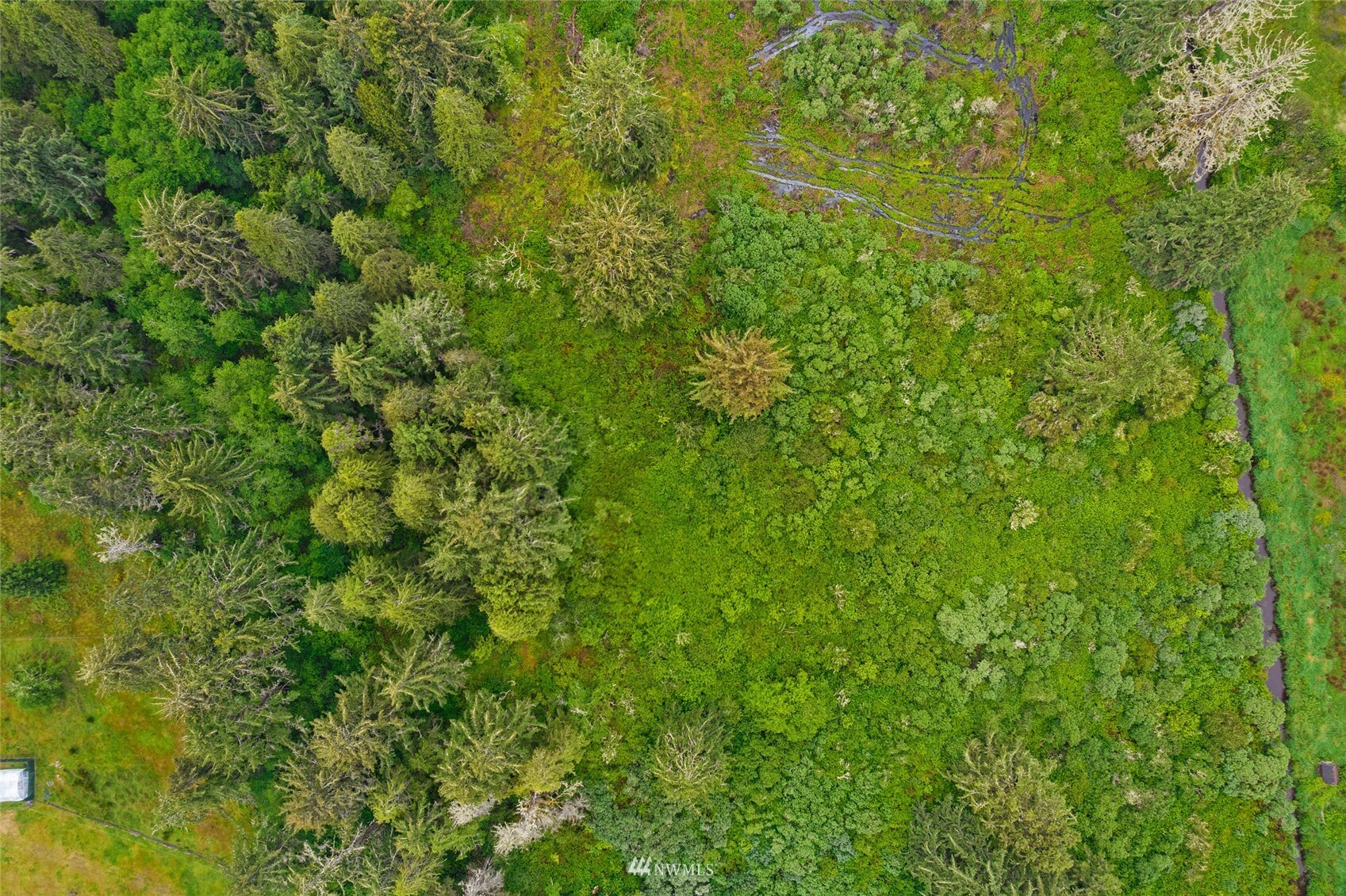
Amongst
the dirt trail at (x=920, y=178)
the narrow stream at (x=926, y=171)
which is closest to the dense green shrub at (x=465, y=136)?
the dirt trail at (x=920, y=178)

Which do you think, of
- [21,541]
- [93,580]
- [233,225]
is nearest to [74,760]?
[93,580]

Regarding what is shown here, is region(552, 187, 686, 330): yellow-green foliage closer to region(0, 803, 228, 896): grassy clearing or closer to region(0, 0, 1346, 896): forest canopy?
region(0, 0, 1346, 896): forest canopy

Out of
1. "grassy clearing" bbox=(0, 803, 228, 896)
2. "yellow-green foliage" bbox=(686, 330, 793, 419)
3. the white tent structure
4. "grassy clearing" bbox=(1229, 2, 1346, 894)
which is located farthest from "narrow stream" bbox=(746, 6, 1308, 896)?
the white tent structure

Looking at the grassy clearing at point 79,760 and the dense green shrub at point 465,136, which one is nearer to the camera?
the dense green shrub at point 465,136

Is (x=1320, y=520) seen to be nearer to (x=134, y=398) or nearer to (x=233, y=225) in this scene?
(x=233, y=225)
